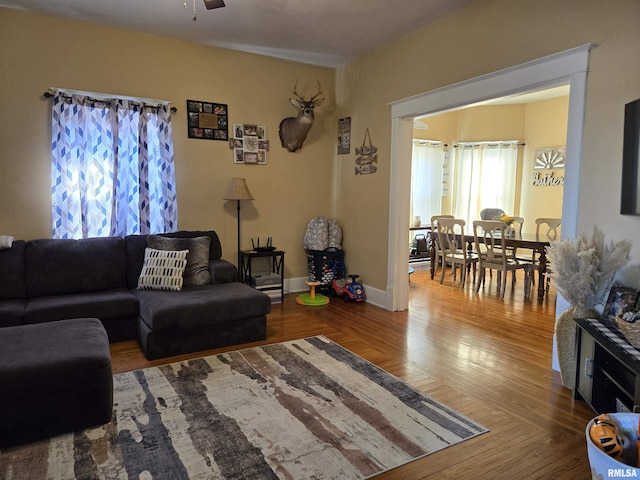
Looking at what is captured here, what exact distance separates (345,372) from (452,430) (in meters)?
0.88

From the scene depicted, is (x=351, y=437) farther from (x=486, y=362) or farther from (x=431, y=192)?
(x=431, y=192)

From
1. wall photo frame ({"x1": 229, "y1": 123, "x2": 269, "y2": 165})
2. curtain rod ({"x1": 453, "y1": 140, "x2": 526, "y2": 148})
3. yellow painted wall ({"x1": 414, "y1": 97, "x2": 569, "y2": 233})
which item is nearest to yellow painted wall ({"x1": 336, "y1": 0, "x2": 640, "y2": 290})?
wall photo frame ({"x1": 229, "y1": 123, "x2": 269, "y2": 165})

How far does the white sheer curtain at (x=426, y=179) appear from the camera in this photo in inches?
292

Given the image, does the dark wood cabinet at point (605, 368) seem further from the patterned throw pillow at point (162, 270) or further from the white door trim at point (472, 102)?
the patterned throw pillow at point (162, 270)

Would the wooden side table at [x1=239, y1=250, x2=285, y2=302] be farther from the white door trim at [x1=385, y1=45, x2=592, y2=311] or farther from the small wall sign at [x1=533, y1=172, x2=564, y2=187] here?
the small wall sign at [x1=533, y1=172, x2=564, y2=187]

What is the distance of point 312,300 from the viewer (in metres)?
4.76

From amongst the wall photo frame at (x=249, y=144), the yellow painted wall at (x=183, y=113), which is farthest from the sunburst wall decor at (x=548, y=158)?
the wall photo frame at (x=249, y=144)

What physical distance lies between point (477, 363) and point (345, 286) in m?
2.02

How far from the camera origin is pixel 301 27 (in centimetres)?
406

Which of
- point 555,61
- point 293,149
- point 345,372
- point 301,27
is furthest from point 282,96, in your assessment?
point 345,372

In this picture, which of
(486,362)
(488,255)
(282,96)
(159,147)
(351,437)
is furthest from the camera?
(488,255)

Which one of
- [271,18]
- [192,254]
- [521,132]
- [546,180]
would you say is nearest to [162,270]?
[192,254]

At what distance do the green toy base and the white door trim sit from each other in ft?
2.35

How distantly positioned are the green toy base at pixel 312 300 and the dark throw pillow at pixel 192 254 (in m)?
1.21
